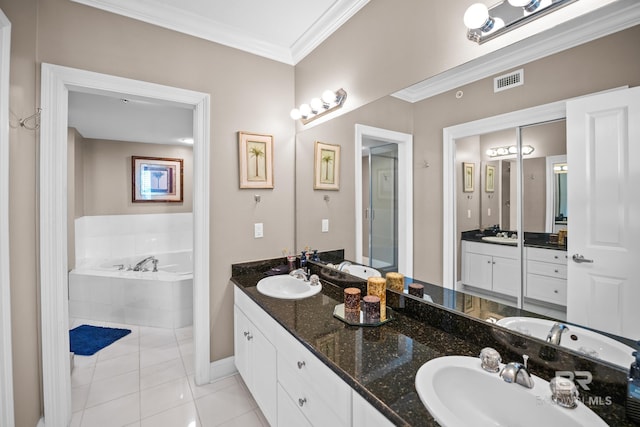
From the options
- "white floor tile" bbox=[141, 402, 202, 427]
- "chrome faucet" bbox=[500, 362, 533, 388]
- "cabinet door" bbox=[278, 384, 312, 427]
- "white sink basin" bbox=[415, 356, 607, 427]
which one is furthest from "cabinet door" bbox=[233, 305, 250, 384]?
"chrome faucet" bbox=[500, 362, 533, 388]

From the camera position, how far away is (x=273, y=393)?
5.03 feet

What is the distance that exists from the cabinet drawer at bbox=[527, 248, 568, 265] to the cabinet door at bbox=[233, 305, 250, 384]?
1608 millimetres

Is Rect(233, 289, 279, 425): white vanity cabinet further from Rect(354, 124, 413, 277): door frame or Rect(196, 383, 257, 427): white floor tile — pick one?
Rect(354, 124, 413, 277): door frame

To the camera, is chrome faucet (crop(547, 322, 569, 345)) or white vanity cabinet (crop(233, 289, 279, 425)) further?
white vanity cabinet (crop(233, 289, 279, 425))

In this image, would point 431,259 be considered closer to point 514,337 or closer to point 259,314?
point 514,337

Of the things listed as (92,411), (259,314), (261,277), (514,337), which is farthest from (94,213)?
(514,337)

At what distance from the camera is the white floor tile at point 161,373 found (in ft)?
7.42

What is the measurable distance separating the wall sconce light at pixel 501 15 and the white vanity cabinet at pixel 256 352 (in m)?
1.60

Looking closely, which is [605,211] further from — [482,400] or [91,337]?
[91,337]

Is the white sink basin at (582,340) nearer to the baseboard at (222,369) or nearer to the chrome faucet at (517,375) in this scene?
the chrome faucet at (517,375)

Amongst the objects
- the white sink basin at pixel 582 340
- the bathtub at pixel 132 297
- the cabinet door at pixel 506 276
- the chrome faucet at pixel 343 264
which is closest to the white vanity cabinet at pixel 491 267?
the cabinet door at pixel 506 276

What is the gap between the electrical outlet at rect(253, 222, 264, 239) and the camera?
93.2 inches

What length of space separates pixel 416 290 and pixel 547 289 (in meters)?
0.55

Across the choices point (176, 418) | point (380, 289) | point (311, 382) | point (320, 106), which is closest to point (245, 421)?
point (176, 418)
